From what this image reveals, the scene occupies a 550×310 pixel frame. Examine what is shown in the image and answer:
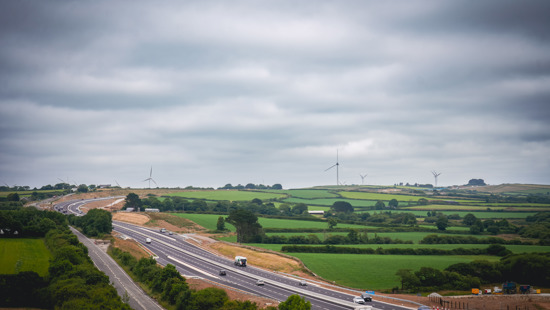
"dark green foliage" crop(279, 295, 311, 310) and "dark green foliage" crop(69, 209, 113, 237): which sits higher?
"dark green foliage" crop(69, 209, 113, 237)

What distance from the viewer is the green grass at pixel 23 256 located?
8350 centimetres

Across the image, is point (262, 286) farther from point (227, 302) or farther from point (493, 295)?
point (493, 295)

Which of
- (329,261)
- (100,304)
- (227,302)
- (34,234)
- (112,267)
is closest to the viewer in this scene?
(100,304)

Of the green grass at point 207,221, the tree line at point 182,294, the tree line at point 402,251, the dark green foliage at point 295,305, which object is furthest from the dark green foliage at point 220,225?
the dark green foliage at point 295,305

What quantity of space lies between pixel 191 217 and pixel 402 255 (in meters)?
103

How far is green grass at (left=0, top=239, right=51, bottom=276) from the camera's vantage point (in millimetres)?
83500

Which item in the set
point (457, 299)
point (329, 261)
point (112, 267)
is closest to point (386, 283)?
point (457, 299)

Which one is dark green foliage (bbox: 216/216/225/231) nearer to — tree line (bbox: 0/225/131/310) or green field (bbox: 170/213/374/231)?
green field (bbox: 170/213/374/231)

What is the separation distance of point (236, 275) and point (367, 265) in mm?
30474

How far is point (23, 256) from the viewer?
96938 millimetres

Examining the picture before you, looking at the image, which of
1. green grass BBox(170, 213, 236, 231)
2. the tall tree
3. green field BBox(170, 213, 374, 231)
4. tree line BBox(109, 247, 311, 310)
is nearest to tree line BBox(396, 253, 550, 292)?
tree line BBox(109, 247, 311, 310)

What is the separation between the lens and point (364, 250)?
123m

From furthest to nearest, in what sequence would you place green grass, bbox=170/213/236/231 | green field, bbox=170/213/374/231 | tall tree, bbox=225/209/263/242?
green grass, bbox=170/213/236/231
green field, bbox=170/213/374/231
tall tree, bbox=225/209/263/242

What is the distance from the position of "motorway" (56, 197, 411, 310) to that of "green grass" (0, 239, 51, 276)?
88.0ft
